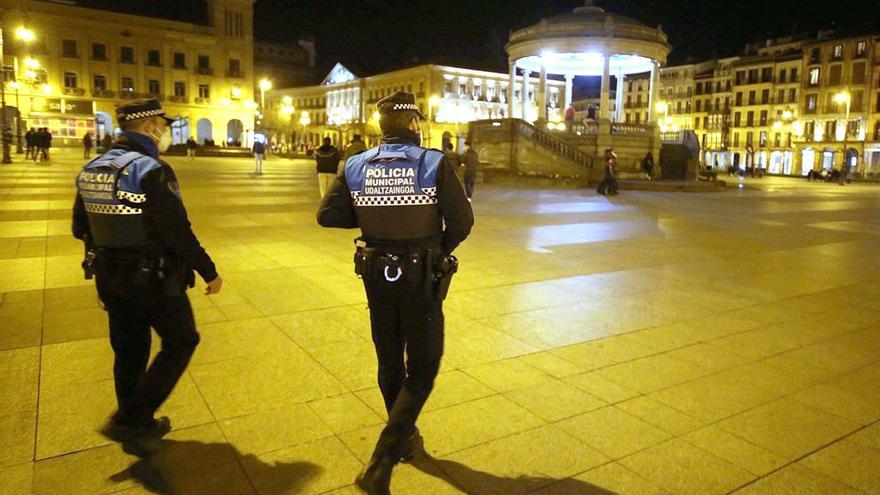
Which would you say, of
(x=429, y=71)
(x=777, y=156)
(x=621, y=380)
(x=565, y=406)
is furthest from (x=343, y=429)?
(x=777, y=156)

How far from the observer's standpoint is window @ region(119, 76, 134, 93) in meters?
71.6

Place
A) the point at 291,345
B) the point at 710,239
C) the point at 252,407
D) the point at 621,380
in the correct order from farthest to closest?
the point at 710,239
the point at 291,345
the point at 621,380
the point at 252,407

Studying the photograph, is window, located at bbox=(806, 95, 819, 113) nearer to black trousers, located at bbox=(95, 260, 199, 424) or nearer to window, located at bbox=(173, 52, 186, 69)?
window, located at bbox=(173, 52, 186, 69)

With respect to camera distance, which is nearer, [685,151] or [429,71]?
[685,151]

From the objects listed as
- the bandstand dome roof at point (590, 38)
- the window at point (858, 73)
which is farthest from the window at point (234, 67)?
the window at point (858, 73)

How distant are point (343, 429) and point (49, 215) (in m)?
12.0

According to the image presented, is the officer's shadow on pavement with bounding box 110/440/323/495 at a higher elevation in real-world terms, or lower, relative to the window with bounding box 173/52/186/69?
lower

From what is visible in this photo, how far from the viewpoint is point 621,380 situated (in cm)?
490

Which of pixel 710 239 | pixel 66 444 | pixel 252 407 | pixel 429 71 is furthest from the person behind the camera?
pixel 429 71

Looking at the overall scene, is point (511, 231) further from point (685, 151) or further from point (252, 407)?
point (685, 151)

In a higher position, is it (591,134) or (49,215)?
(591,134)

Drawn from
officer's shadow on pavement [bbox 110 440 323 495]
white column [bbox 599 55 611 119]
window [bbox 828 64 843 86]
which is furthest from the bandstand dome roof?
window [bbox 828 64 843 86]

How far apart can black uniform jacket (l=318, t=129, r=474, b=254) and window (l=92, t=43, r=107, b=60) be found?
255 ft

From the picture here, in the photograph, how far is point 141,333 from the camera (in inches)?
146
